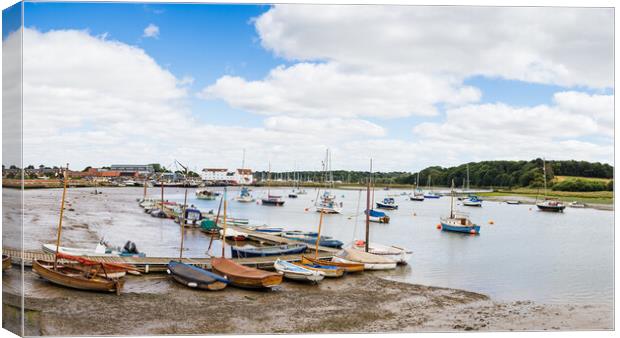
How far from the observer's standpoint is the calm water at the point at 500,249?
573 inches

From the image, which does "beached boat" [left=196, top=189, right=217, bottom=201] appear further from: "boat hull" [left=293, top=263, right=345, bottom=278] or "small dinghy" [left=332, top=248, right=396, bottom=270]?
"boat hull" [left=293, top=263, right=345, bottom=278]

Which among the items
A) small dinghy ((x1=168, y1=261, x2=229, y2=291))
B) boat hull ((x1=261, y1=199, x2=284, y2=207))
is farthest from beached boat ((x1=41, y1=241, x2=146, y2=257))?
boat hull ((x1=261, y1=199, x2=284, y2=207))

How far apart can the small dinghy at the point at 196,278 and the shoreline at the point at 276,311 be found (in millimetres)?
153

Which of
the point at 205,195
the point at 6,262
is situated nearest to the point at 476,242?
the point at 6,262

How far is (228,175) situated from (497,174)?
8540 mm

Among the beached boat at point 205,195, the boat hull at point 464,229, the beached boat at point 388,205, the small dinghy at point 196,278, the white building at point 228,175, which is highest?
the white building at point 228,175

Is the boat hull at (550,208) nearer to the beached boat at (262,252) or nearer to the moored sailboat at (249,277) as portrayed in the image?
the beached boat at (262,252)

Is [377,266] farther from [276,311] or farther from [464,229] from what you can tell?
[464,229]

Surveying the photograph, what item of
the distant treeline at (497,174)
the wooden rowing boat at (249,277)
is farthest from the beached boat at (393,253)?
the wooden rowing boat at (249,277)

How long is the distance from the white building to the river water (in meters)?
2.58

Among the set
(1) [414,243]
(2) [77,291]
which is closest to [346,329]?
(2) [77,291]

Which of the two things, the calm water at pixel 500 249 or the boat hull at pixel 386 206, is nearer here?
the calm water at pixel 500 249

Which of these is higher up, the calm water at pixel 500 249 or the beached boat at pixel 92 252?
the beached boat at pixel 92 252

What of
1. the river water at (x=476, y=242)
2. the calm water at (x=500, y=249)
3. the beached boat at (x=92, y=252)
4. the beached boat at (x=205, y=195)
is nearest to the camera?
the calm water at (x=500, y=249)
